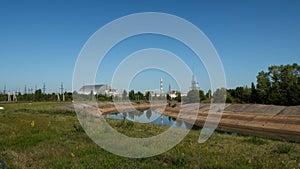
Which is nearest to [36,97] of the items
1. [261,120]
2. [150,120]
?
[150,120]

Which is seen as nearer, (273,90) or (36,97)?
(273,90)

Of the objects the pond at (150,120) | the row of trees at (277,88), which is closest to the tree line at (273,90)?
the row of trees at (277,88)

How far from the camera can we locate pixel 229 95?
66.6m

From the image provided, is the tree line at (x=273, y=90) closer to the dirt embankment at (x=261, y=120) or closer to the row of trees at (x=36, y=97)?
the dirt embankment at (x=261, y=120)

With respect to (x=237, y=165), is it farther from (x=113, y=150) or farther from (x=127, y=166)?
(x=113, y=150)

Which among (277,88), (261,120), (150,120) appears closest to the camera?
(261,120)

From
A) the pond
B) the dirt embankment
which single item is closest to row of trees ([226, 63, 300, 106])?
the dirt embankment

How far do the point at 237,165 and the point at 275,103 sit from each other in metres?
48.7

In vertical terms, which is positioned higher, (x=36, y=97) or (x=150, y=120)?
(x=36, y=97)

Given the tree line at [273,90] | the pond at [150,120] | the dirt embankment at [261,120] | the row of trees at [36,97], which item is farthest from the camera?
the row of trees at [36,97]

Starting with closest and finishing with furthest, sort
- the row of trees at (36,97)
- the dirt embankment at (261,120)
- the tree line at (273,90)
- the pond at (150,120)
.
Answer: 1. the dirt embankment at (261,120)
2. the pond at (150,120)
3. the tree line at (273,90)
4. the row of trees at (36,97)

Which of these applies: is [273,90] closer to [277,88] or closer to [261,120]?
[277,88]

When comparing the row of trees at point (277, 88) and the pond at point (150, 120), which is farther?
the row of trees at point (277, 88)

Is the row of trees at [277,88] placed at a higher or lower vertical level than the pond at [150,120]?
higher
